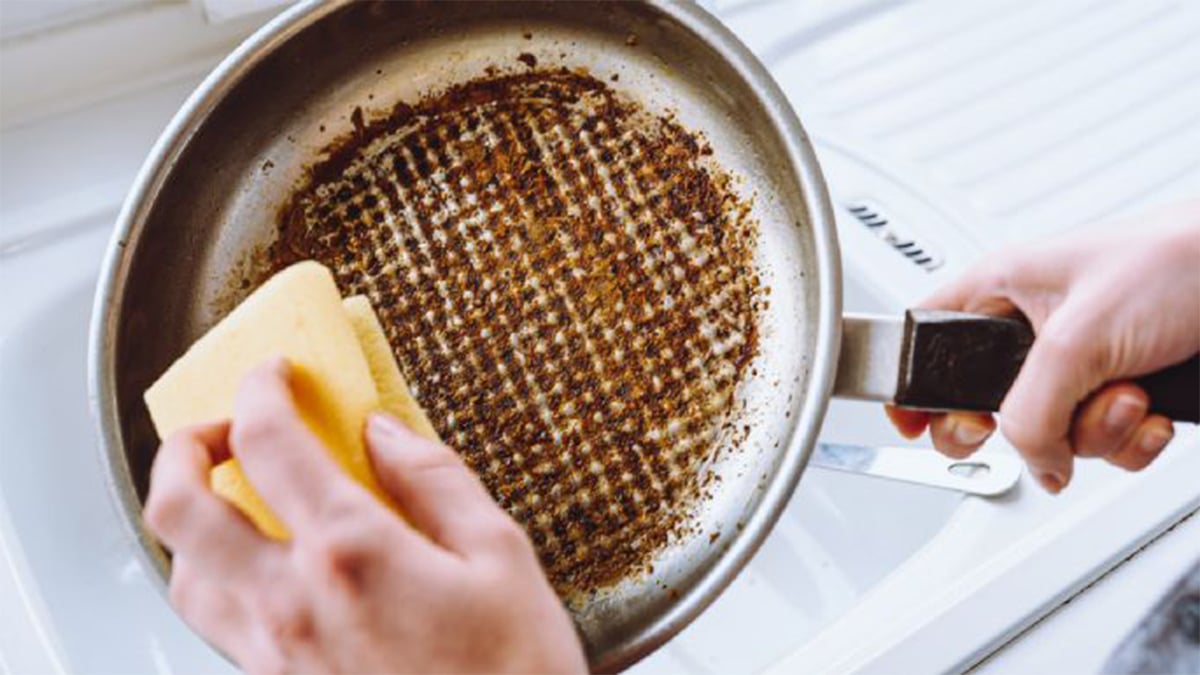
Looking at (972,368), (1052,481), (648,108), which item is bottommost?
(1052,481)

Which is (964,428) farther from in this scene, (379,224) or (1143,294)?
(379,224)

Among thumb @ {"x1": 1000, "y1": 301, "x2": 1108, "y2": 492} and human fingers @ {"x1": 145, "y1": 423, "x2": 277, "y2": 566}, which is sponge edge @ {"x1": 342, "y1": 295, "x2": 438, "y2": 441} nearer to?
human fingers @ {"x1": 145, "y1": 423, "x2": 277, "y2": 566}

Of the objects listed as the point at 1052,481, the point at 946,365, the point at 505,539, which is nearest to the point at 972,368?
the point at 946,365

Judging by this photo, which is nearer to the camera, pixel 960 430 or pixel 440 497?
pixel 440 497

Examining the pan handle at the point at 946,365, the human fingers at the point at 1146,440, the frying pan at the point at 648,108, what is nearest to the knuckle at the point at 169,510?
the frying pan at the point at 648,108

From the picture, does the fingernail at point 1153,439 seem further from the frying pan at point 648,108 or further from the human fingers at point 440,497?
the human fingers at point 440,497

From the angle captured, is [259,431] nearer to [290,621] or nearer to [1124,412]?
[290,621]
